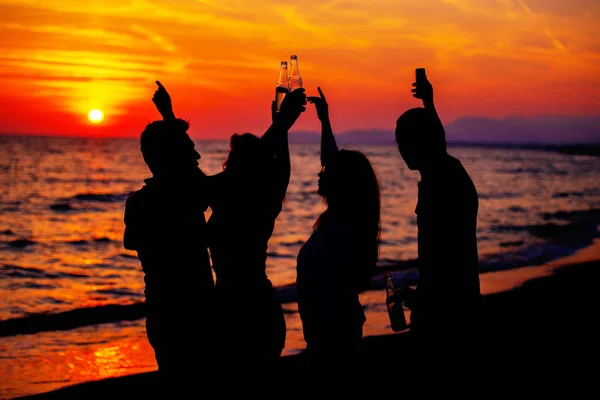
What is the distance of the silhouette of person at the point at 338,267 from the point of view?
11.5 ft

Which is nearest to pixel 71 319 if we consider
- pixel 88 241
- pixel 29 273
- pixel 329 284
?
pixel 29 273

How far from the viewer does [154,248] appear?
408 centimetres

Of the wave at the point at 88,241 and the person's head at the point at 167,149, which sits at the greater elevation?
the person's head at the point at 167,149

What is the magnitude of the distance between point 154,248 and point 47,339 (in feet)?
25.1

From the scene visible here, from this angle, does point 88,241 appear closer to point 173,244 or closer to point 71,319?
point 71,319

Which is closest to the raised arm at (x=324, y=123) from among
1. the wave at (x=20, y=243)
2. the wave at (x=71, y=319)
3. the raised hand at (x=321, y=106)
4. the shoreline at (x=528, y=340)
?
Answer: the raised hand at (x=321, y=106)

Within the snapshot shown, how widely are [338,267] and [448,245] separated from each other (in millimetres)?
670

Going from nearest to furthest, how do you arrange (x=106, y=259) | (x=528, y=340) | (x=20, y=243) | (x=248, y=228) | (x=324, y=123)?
(x=248, y=228) < (x=324, y=123) < (x=528, y=340) < (x=106, y=259) < (x=20, y=243)

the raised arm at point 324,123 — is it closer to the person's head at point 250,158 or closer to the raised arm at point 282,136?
the raised arm at point 282,136

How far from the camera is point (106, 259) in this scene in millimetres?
19141

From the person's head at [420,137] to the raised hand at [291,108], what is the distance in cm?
67

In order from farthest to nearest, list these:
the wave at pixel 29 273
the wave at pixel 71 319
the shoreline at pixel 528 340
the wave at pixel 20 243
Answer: the wave at pixel 20 243 → the wave at pixel 29 273 → the wave at pixel 71 319 → the shoreline at pixel 528 340

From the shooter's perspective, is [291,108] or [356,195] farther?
[291,108]

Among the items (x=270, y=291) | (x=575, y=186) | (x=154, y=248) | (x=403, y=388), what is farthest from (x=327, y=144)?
(x=575, y=186)
